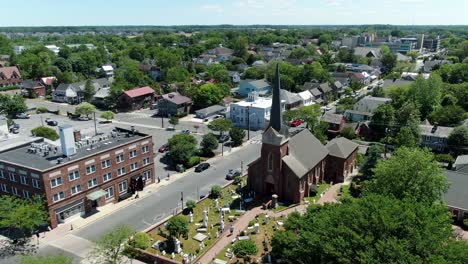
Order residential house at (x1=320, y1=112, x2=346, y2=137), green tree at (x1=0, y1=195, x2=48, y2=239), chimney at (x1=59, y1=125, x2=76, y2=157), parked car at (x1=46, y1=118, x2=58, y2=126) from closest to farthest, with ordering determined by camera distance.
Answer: green tree at (x1=0, y1=195, x2=48, y2=239)
chimney at (x1=59, y1=125, x2=76, y2=157)
residential house at (x1=320, y1=112, x2=346, y2=137)
parked car at (x1=46, y1=118, x2=58, y2=126)

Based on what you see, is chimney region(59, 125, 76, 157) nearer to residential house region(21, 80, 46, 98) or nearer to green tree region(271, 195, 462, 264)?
green tree region(271, 195, 462, 264)

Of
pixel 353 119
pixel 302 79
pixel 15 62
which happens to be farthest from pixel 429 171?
pixel 15 62

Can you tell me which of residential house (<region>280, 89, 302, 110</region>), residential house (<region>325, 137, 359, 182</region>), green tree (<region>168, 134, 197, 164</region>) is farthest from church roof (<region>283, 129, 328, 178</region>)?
residential house (<region>280, 89, 302, 110</region>)

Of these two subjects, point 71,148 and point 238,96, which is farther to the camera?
point 238,96

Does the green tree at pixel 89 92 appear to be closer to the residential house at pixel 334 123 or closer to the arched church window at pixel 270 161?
the residential house at pixel 334 123

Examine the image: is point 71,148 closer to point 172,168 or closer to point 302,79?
point 172,168

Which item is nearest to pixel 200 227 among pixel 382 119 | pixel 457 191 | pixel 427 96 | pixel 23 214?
pixel 23 214
